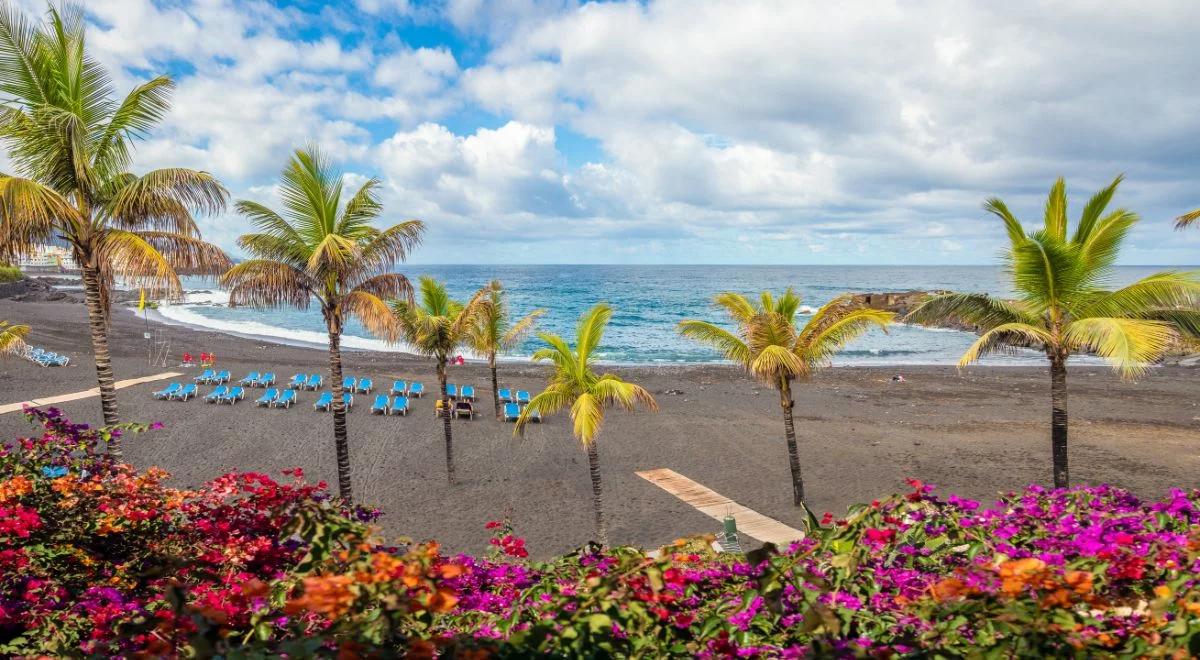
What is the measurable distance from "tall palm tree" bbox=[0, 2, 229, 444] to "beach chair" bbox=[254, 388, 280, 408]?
1239 cm

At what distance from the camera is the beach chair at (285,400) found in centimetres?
2095

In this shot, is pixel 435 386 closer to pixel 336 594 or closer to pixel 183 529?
pixel 183 529

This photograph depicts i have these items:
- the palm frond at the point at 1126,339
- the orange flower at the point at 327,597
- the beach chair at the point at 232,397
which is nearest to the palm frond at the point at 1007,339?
the palm frond at the point at 1126,339

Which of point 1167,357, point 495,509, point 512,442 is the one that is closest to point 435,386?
point 512,442

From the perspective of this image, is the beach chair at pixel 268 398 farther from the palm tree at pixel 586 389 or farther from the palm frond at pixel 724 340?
the palm frond at pixel 724 340

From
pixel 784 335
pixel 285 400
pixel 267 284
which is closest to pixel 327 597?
pixel 267 284

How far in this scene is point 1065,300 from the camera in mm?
9320

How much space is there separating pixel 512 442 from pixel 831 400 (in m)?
14.1

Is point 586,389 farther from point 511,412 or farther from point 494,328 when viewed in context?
point 511,412

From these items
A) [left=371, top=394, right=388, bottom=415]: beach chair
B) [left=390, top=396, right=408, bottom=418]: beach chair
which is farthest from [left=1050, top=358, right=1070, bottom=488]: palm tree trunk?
[left=371, top=394, right=388, bottom=415]: beach chair

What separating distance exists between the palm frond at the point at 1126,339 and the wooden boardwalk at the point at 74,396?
2258 cm

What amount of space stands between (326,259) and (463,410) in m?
11.0

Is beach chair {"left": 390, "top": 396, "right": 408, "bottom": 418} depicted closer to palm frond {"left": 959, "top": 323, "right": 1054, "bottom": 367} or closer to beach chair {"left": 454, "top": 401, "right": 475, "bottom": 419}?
beach chair {"left": 454, "top": 401, "right": 475, "bottom": 419}

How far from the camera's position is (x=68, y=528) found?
4844 millimetres
